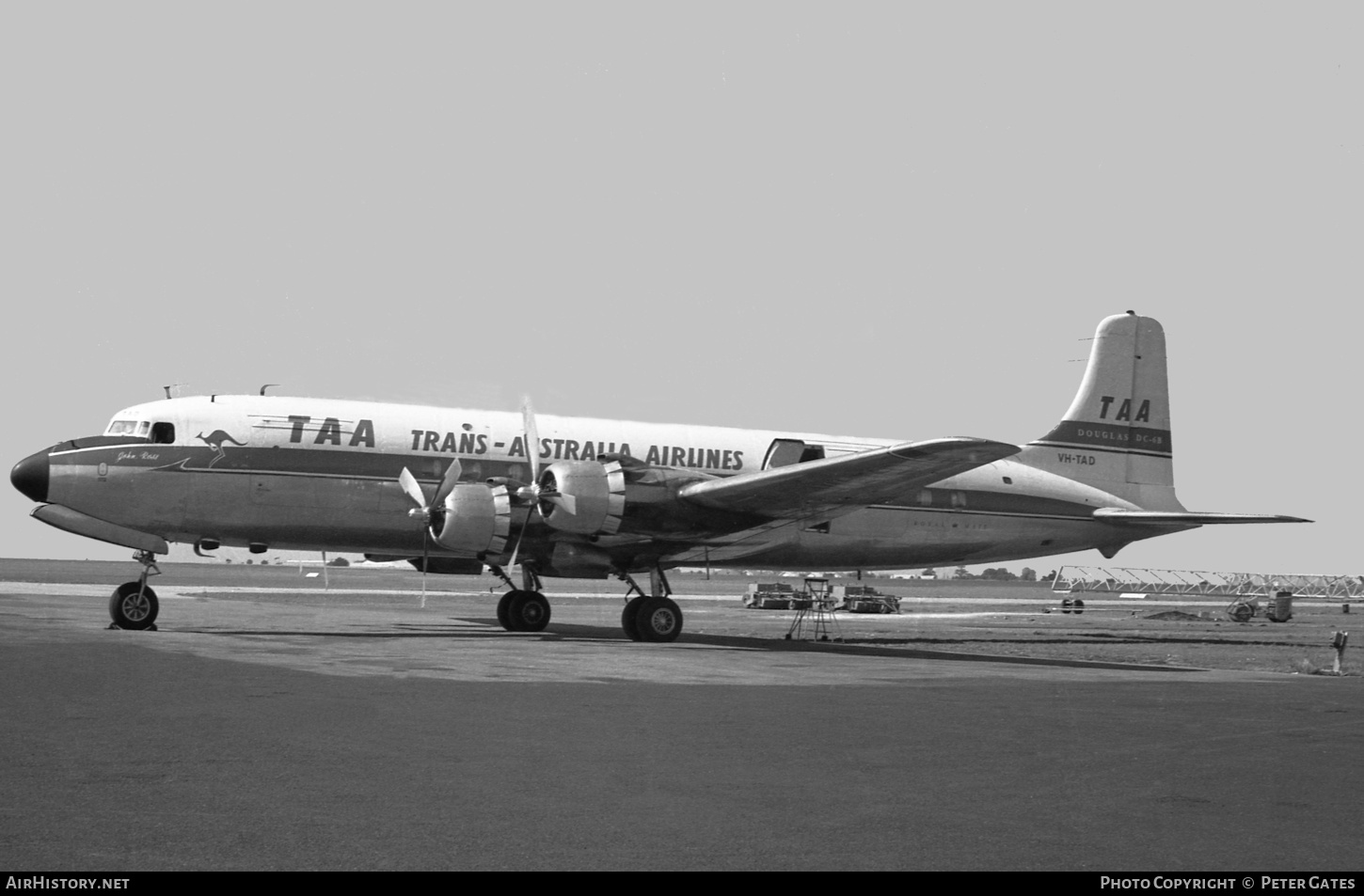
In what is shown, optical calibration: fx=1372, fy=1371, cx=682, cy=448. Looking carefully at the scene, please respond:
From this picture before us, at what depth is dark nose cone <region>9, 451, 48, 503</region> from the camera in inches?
924

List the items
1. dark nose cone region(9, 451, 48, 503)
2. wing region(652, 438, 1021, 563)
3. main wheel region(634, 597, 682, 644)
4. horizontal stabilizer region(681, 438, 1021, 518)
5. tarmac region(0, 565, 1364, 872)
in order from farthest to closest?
main wheel region(634, 597, 682, 644) < dark nose cone region(9, 451, 48, 503) < wing region(652, 438, 1021, 563) < horizontal stabilizer region(681, 438, 1021, 518) < tarmac region(0, 565, 1364, 872)

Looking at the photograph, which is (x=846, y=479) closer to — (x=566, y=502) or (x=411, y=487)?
(x=566, y=502)

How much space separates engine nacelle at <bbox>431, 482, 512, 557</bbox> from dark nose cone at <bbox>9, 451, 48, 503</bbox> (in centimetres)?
664

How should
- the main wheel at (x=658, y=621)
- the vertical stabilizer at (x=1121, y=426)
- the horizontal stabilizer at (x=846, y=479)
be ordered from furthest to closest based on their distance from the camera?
the vertical stabilizer at (x=1121, y=426) → the main wheel at (x=658, y=621) → the horizontal stabilizer at (x=846, y=479)

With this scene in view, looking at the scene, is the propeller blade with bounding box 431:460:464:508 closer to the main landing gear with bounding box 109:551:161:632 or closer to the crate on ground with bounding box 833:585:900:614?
the main landing gear with bounding box 109:551:161:632

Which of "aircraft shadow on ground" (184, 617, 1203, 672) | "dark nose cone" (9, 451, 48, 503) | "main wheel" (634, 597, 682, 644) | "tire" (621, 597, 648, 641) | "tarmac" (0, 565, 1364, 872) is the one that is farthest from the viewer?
"tire" (621, 597, 648, 641)

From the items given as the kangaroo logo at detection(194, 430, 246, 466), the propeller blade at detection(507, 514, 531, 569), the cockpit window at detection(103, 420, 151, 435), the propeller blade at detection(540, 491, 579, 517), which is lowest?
the propeller blade at detection(507, 514, 531, 569)

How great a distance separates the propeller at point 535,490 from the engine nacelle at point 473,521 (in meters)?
0.30

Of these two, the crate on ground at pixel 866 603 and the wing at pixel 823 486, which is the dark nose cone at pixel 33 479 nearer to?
the wing at pixel 823 486

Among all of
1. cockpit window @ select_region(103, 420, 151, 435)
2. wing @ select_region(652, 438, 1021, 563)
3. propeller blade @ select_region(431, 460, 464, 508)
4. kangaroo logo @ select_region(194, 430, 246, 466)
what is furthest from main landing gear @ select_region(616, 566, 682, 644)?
cockpit window @ select_region(103, 420, 151, 435)

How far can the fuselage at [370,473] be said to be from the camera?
938 inches

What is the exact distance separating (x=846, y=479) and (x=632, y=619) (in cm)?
484

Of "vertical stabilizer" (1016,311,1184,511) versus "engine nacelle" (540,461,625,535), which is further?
"vertical stabilizer" (1016,311,1184,511)

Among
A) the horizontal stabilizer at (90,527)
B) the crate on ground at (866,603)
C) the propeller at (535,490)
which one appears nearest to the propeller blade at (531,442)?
the propeller at (535,490)
